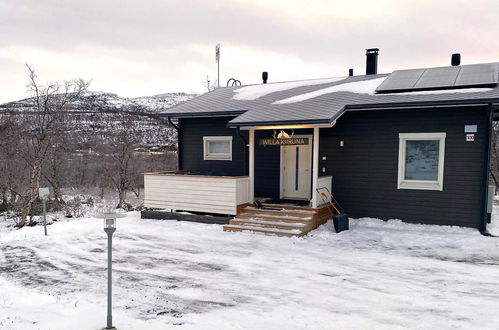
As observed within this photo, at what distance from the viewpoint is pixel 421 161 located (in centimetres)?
929

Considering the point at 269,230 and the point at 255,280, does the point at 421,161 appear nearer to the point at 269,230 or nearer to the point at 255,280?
the point at 269,230

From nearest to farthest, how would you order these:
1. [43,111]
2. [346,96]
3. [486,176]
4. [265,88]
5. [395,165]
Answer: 1. [486,176]
2. [395,165]
3. [346,96]
4. [265,88]
5. [43,111]

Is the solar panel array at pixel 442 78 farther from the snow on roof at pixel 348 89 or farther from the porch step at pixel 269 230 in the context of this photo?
the porch step at pixel 269 230

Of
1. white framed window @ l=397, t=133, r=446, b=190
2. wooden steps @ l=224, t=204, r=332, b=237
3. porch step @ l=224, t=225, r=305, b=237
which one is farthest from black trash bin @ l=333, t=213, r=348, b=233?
white framed window @ l=397, t=133, r=446, b=190

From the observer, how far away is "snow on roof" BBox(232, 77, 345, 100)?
42.1 ft

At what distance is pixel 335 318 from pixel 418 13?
1273 centimetres

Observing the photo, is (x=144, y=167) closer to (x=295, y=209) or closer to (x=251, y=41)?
(x=251, y=41)

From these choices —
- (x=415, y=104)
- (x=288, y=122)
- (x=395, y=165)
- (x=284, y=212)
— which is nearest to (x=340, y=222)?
(x=284, y=212)

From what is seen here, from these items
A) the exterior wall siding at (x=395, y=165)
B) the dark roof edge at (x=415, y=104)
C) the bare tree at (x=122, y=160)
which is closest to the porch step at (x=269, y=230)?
the exterior wall siding at (x=395, y=165)

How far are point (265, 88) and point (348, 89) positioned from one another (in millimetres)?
3968

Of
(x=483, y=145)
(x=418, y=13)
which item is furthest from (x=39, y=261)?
(x=418, y=13)

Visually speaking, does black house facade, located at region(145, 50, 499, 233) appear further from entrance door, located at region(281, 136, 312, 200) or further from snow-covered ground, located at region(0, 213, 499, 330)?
snow-covered ground, located at region(0, 213, 499, 330)

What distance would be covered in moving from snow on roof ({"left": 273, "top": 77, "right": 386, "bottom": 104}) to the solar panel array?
0.35 metres

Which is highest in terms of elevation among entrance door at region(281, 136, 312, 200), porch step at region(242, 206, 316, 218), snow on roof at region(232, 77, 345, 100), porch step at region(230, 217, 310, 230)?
snow on roof at region(232, 77, 345, 100)
